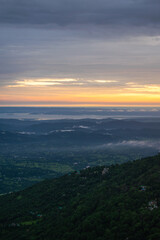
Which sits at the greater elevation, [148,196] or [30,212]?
[148,196]

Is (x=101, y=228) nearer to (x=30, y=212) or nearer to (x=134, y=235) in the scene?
(x=134, y=235)

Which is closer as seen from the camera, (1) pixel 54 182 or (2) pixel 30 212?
(2) pixel 30 212

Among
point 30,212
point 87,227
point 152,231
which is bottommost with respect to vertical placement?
point 30,212

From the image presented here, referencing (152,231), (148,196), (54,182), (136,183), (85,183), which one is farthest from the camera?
(54,182)

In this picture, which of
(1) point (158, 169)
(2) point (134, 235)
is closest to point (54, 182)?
(1) point (158, 169)

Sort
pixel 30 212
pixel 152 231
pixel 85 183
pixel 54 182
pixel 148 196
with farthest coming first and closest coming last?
pixel 54 182 → pixel 85 183 → pixel 30 212 → pixel 148 196 → pixel 152 231

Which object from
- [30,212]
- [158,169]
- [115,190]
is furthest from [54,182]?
[158,169]
